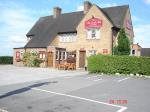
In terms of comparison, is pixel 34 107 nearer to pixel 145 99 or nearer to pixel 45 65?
pixel 145 99

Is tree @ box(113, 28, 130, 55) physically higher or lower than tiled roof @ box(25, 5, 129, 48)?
lower

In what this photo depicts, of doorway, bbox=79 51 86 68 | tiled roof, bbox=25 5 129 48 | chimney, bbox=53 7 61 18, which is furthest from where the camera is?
chimney, bbox=53 7 61 18

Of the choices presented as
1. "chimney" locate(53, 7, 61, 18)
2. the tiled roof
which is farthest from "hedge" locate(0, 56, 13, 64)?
"chimney" locate(53, 7, 61, 18)

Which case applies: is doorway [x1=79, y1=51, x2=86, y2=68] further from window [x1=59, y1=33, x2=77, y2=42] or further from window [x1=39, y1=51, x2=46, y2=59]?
window [x1=39, y1=51, x2=46, y2=59]

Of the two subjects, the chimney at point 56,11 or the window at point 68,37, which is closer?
the window at point 68,37

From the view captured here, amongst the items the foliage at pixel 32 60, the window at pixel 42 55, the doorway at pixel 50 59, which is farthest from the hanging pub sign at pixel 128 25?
the foliage at pixel 32 60

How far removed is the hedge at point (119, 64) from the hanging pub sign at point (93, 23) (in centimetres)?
842

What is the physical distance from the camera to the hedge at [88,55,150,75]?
2408 centimetres

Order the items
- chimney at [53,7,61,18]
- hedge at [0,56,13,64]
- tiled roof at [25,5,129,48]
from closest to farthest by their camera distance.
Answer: tiled roof at [25,5,129,48] → chimney at [53,7,61,18] → hedge at [0,56,13,64]

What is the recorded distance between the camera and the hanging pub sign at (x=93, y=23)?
33844 millimetres

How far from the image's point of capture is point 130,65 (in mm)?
Answer: 24672

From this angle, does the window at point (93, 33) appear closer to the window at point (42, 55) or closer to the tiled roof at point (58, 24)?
the tiled roof at point (58, 24)

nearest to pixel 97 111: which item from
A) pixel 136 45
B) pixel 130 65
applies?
pixel 130 65

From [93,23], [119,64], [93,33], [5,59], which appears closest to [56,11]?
[93,23]
